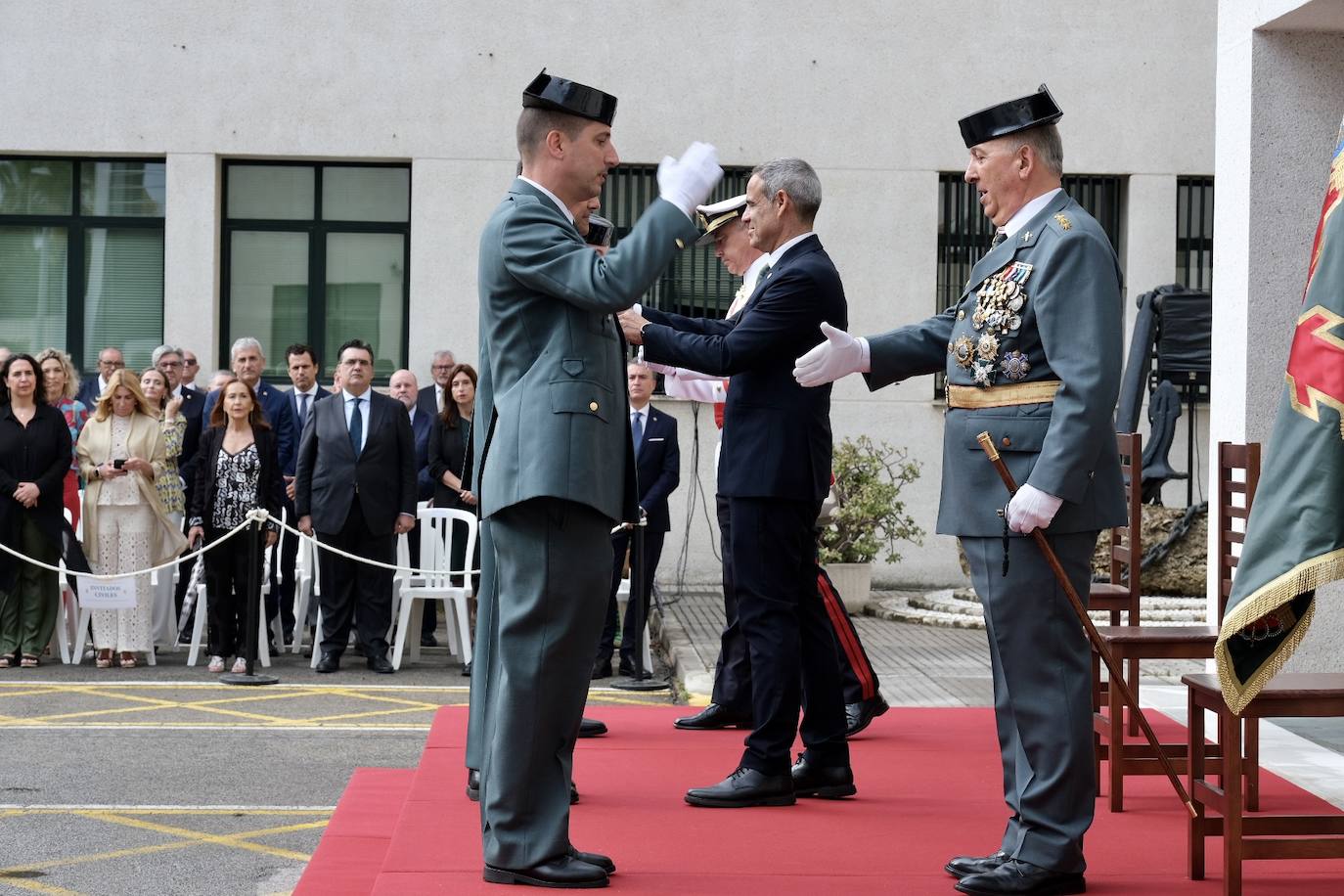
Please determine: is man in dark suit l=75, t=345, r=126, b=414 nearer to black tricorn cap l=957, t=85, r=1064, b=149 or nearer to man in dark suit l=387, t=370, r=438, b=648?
man in dark suit l=387, t=370, r=438, b=648

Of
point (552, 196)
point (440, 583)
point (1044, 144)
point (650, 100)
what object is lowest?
point (440, 583)

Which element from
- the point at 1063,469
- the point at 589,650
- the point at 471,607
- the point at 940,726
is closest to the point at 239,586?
the point at 471,607

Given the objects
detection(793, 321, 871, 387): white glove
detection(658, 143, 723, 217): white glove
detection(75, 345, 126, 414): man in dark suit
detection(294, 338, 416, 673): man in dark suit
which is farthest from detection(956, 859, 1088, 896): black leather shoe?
detection(75, 345, 126, 414): man in dark suit

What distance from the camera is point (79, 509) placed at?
11.9m

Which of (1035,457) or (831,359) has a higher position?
(831,359)

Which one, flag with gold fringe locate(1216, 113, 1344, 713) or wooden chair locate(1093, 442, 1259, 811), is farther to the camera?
wooden chair locate(1093, 442, 1259, 811)

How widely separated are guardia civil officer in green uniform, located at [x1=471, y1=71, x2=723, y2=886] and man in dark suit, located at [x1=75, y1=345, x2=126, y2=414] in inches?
350

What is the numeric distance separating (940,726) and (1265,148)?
9.19 ft

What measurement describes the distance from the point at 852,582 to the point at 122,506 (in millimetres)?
6055

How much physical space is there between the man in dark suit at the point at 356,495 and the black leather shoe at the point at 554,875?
6673mm

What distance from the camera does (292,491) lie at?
11.4 m

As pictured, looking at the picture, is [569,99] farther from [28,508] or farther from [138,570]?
[28,508]

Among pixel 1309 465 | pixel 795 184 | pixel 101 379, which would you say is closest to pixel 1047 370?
pixel 1309 465

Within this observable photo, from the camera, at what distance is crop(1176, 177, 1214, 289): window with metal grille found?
1591cm
